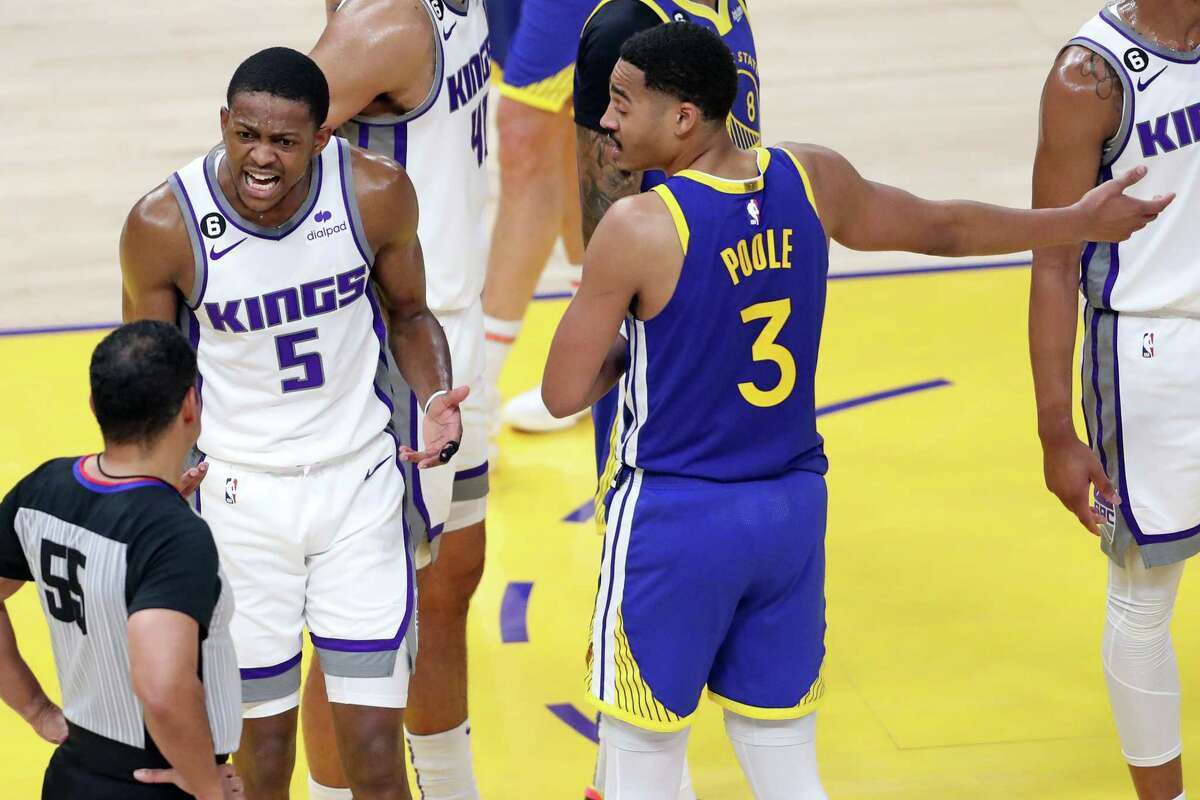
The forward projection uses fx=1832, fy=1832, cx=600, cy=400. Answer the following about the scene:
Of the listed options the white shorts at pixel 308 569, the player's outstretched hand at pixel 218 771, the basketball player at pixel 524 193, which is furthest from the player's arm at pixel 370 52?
the basketball player at pixel 524 193

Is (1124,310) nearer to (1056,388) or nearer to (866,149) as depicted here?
(1056,388)

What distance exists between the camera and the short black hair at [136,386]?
2.86 m

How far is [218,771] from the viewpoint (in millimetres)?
2982

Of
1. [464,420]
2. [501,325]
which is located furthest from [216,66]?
[464,420]

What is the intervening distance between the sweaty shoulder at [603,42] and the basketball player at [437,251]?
27 cm

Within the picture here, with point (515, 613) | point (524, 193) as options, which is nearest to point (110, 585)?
point (515, 613)

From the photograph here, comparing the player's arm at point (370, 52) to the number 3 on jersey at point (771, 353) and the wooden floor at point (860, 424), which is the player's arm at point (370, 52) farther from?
the wooden floor at point (860, 424)

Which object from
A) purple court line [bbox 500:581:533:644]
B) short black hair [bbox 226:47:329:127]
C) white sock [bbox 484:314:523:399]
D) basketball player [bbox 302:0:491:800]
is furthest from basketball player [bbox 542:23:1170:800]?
white sock [bbox 484:314:523:399]

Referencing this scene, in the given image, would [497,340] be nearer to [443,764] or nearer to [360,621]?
[443,764]

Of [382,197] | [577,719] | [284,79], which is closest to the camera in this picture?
[284,79]

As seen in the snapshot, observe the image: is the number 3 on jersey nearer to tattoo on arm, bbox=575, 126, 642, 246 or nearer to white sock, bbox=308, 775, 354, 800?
tattoo on arm, bbox=575, 126, 642, 246

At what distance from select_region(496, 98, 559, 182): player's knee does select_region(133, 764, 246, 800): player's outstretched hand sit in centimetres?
402

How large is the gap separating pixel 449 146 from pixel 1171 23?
161 cm

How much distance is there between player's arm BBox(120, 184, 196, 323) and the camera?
11.4 feet
